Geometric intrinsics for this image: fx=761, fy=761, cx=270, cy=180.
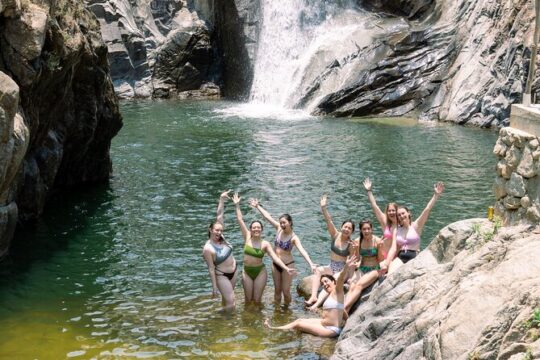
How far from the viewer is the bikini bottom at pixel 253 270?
14148 millimetres

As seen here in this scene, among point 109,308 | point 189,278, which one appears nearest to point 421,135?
point 189,278

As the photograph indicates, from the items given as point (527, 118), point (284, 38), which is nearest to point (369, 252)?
point (527, 118)

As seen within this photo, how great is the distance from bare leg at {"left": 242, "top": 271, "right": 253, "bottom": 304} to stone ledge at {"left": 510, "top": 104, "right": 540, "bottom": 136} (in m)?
5.64

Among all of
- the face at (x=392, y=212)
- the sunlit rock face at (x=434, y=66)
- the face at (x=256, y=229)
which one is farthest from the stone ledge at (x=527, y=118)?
the sunlit rock face at (x=434, y=66)

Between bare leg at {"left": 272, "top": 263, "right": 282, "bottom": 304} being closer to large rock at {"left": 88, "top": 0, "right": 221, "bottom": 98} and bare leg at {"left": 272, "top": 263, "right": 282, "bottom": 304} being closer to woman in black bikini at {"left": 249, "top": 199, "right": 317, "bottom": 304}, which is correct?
woman in black bikini at {"left": 249, "top": 199, "right": 317, "bottom": 304}

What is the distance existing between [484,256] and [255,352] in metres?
4.58

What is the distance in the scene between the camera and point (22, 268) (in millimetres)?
16562

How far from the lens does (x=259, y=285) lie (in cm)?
1434

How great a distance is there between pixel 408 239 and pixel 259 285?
2950 millimetres

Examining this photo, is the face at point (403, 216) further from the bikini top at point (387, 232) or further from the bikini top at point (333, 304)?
the bikini top at point (333, 304)

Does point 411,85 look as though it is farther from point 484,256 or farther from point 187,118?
point 484,256

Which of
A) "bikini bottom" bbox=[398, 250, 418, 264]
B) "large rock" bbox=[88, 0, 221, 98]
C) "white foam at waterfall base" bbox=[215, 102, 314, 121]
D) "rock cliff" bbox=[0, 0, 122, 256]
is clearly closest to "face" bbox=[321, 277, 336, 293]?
"bikini bottom" bbox=[398, 250, 418, 264]

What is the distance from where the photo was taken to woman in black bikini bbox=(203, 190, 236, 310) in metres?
13.7

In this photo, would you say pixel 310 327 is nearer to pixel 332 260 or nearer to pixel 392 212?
pixel 332 260
